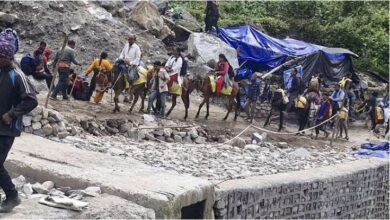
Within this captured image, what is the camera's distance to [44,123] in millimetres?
9992

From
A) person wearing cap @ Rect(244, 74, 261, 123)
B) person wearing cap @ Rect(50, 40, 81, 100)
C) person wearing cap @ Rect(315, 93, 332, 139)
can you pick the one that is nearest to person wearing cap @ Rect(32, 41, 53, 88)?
person wearing cap @ Rect(50, 40, 81, 100)

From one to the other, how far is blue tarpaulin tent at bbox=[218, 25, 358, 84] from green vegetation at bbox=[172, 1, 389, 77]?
268 centimetres

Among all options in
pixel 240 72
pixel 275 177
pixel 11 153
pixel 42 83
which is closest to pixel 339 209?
pixel 275 177

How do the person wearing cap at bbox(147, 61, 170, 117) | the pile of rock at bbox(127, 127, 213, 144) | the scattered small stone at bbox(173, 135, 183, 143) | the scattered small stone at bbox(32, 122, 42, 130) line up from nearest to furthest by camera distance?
1. the scattered small stone at bbox(32, 122, 42, 130)
2. the pile of rock at bbox(127, 127, 213, 144)
3. the scattered small stone at bbox(173, 135, 183, 143)
4. the person wearing cap at bbox(147, 61, 170, 117)

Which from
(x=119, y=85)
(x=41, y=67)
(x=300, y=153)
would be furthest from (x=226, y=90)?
(x=41, y=67)

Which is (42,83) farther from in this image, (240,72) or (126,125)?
(240,72)

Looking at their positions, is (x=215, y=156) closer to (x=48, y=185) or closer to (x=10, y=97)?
(x=48, y=185)

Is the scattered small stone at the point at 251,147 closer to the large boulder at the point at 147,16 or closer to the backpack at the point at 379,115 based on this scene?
the backpack at the point at 379,115

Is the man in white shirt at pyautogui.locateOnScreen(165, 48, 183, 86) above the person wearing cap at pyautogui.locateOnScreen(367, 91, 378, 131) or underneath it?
above

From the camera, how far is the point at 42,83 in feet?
50.7

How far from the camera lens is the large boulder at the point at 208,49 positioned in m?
21.0

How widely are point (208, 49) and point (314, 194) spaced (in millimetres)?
11087

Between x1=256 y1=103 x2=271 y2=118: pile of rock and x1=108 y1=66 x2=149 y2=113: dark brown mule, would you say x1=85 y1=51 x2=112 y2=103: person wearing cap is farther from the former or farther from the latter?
x1=256 y1=103 x2=271 y2=118: pile of rock

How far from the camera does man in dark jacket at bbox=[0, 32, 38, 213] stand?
18.2 ft
